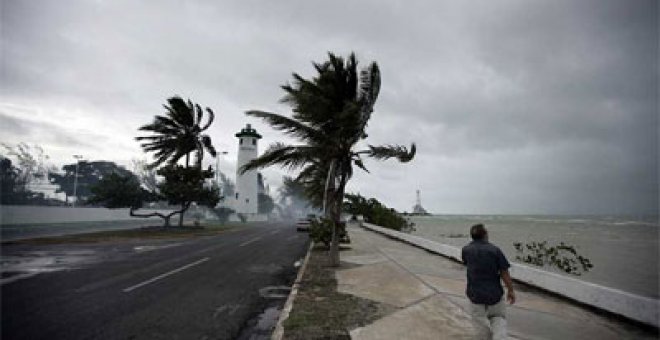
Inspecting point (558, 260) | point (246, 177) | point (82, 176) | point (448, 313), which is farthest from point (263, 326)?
point (82, 176)

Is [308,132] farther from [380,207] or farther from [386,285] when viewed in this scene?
[380,207]

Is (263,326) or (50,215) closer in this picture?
(263,326)

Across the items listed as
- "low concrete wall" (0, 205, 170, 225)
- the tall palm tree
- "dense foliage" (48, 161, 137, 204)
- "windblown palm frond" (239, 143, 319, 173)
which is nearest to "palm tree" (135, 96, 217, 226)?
the tall palm tree

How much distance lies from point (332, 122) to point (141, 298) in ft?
23.1

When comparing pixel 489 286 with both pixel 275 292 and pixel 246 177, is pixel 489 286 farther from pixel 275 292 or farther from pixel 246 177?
pixel 246 177

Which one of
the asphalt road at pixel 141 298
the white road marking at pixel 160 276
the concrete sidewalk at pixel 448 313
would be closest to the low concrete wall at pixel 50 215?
the asphalt road at pixel 141 298

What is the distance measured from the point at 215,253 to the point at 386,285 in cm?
911

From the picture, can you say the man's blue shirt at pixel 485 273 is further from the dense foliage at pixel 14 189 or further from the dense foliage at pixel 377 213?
the dense foliage at pixel 14 189

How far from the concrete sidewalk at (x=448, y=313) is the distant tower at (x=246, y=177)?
46676 mm

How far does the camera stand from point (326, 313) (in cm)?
615

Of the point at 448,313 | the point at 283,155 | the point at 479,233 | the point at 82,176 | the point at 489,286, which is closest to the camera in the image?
the point at 489,286

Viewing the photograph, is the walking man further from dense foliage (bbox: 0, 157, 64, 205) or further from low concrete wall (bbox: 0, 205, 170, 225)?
dense foliage (bbox: 0, 157, 64, 205)

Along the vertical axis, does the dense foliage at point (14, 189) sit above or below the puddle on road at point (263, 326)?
above

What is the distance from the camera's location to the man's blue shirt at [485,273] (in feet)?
14.5
